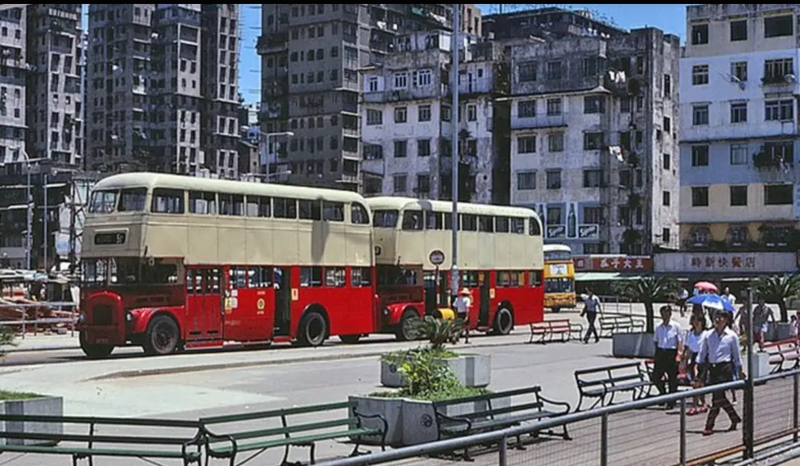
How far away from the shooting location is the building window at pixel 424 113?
89188 mm

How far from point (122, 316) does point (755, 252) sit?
50.4 meters

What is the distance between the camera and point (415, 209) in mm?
37750

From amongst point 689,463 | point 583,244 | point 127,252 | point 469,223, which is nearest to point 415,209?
point 469,223

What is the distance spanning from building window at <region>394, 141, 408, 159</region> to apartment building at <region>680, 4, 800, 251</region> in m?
23.2

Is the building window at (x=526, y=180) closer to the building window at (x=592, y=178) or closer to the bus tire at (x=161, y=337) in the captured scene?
the building window at (x=592, y=178)

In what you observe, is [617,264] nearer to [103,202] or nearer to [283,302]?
[283,302]

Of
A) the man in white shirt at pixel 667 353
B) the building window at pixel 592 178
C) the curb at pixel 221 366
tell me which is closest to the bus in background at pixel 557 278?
the building window at pixel 592 178

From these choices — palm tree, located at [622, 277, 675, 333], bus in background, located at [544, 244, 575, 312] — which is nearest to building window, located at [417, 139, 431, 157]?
bus in background, located at [544, 244, 575, 312]

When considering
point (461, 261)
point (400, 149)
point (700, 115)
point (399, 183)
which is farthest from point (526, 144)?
point (461, 261)

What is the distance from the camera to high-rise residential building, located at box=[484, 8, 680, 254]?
79.9 m

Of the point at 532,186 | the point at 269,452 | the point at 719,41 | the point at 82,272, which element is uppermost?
the point at 719,41

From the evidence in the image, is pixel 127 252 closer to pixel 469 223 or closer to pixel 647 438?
pixel 469 223

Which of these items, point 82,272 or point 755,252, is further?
point 755,252

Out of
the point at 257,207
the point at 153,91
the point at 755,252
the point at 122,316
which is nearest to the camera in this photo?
the point at 122,316
